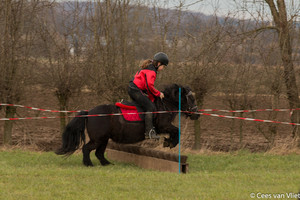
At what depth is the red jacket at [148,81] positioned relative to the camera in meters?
9.78

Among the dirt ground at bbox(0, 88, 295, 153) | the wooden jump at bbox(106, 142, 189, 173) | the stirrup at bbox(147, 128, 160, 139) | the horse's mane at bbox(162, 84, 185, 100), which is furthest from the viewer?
the dirt ground at bbox(0, 88, 295, 153)

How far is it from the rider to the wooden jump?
0.47 metres

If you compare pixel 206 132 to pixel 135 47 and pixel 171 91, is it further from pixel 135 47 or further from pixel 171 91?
pixel 171 91

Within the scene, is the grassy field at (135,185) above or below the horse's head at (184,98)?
below

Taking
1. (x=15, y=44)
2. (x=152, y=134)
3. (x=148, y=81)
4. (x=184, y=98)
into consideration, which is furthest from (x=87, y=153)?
(x=15, y=44)

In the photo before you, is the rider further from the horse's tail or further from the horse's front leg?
the horse's tail

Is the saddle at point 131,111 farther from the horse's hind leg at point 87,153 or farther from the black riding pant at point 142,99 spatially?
the horse's hind leg at point 87,153

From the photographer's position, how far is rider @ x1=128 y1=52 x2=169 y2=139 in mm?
9836

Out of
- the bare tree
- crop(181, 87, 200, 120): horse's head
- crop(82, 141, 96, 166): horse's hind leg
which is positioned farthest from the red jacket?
the bare tree

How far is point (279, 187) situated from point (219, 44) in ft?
28.9

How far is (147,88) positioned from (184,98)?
1082 millimetres

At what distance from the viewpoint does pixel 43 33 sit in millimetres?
15367

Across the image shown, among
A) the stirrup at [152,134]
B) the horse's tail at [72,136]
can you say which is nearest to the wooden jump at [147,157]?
the stirrup at [152,134]

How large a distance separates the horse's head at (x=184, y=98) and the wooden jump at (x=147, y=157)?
1260 millimetres
